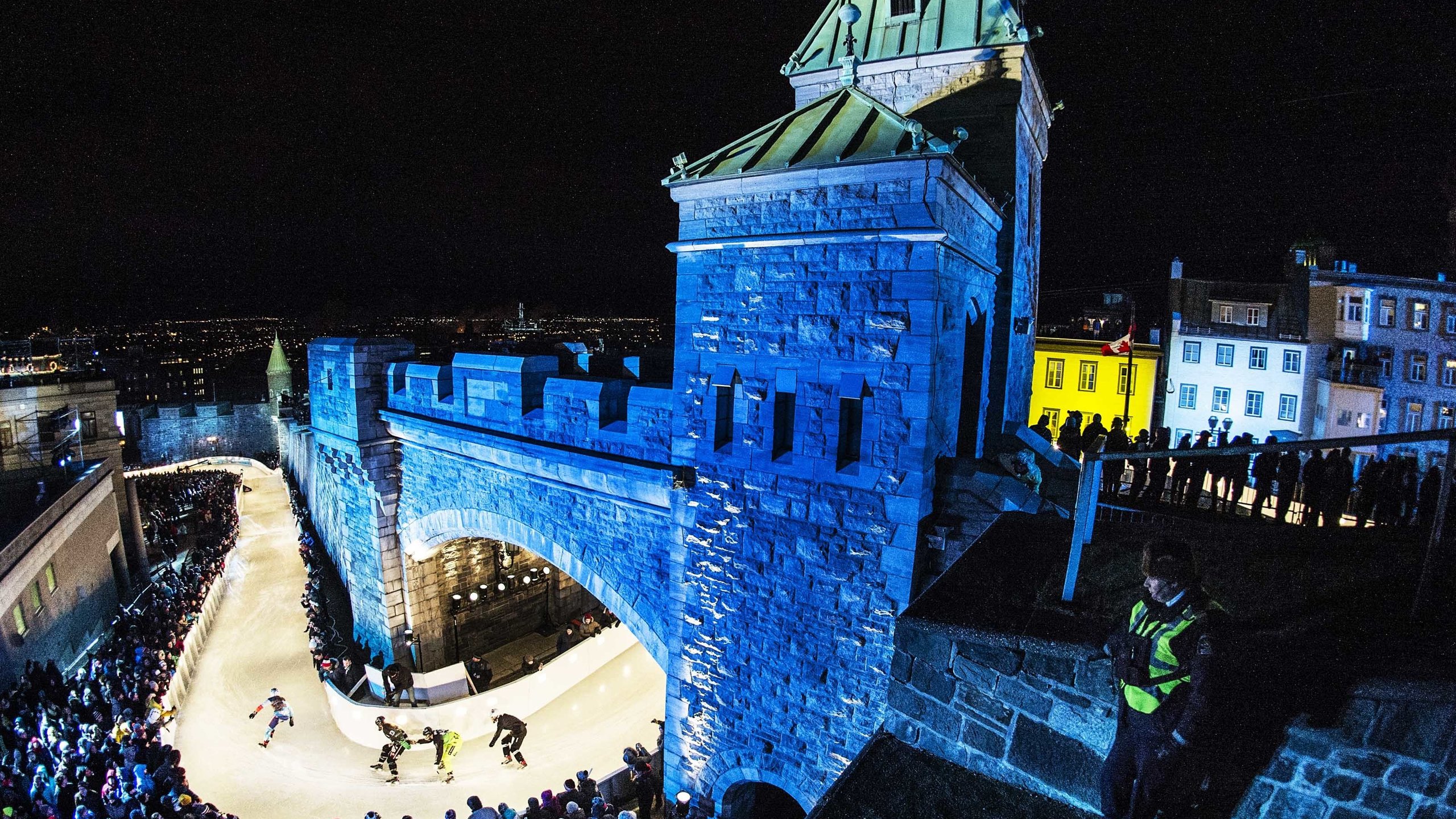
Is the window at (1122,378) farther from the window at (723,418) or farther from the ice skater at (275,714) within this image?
the ice skater at (275,714)

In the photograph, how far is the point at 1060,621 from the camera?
11.6 ft

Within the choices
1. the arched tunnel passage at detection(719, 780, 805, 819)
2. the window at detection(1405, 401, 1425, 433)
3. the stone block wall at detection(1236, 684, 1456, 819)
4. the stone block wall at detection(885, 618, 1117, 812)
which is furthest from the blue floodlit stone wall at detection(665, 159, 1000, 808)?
the window at detection(1405, 401, 1425, 433)

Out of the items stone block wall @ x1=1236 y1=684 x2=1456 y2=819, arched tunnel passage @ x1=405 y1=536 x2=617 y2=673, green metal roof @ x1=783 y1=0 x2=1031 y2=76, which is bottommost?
arched tunnel passage @ x1=405 y1=536 x2=617 y2=673

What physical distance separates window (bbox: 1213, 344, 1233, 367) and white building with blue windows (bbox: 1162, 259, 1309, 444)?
23 millimetres

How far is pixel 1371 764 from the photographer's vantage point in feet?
8.34

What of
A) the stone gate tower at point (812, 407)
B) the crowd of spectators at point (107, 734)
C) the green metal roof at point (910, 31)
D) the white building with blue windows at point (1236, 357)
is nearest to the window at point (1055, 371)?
the white building with blue windows at point (1236, 357)

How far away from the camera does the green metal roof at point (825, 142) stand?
606 centimetres

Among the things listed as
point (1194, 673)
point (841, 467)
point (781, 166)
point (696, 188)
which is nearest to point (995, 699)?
point (1194, 673)

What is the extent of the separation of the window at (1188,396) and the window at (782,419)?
90.5 feet

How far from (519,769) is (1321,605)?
469 inches

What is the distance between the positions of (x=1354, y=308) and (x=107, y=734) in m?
36.7

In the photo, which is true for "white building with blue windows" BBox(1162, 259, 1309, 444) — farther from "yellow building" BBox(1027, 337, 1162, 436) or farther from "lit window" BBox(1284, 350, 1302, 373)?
"yellow building" BBox(1027, 337, 1162, 436)

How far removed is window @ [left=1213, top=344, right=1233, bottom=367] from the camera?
26641 millimetres

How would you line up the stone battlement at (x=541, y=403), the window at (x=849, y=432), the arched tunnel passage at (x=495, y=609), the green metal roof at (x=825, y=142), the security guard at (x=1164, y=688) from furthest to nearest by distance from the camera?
the arched tunnel passage at (x=495, y=609) → the stone battlement at (x=541, y=403) → the window at (x=849, y=432) → the green metal roof at (x=825, y=142) → the security guard at (x=1164, y=688)
